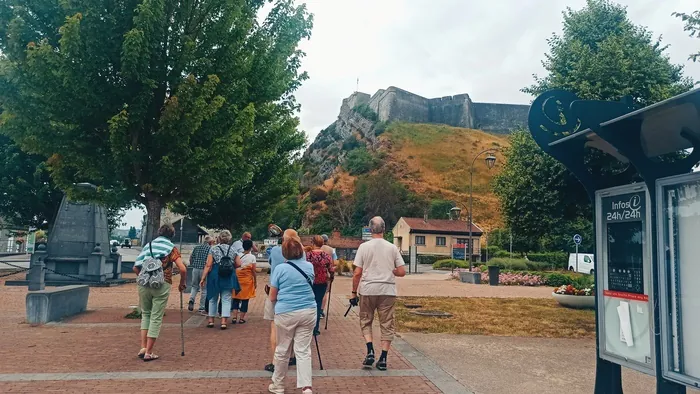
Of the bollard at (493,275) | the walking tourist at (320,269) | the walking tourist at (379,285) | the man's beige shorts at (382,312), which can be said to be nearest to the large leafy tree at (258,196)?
the bollard at (493,275)

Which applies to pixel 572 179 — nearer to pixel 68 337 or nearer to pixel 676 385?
pixel 676 385

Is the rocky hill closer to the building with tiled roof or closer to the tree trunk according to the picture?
the building with tiled roof

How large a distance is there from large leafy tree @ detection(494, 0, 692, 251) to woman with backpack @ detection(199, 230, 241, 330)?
723 cm

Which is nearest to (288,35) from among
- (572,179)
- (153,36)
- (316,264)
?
(153,36)

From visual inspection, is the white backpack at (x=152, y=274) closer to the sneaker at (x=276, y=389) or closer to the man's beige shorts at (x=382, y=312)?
the sneaker at (x=276, y=389)

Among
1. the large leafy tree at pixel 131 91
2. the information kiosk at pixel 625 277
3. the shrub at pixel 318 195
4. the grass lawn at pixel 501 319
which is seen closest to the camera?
the information kiosk at pixel 625 277

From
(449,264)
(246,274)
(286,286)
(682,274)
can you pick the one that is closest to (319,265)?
(246,274)

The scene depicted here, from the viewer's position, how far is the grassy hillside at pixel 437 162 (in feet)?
316

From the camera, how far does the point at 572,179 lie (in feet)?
36.9

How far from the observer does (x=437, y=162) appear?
107 m

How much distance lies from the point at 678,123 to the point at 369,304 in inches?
149

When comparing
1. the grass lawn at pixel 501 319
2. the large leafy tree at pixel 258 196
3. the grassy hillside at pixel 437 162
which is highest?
the grassy hillside at pixel 437 162

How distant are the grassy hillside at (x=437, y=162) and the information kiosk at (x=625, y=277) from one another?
86631 mm

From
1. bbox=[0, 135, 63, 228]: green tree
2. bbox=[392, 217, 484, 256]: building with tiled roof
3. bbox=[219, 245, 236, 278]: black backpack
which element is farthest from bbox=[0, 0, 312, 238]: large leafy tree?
bbox=[392, 217, 484, 256]: building with tiled roof
